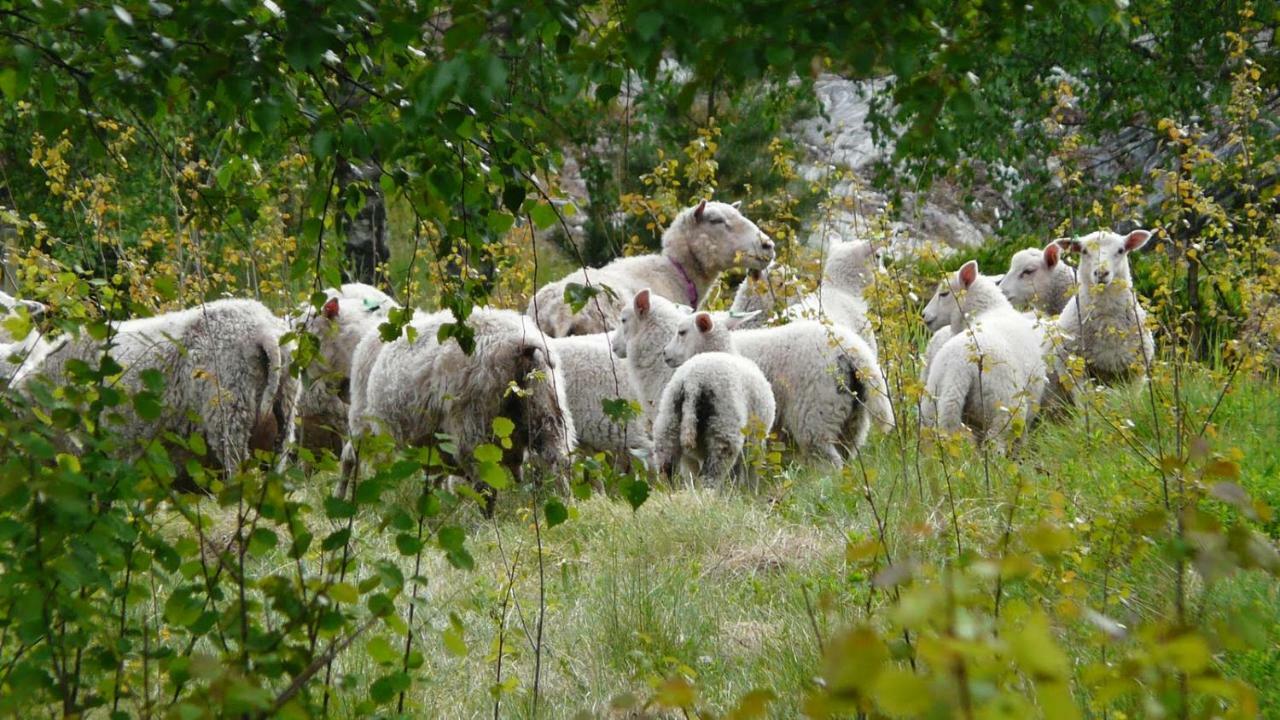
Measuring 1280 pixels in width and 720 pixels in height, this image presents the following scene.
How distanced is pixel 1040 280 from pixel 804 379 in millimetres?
2741

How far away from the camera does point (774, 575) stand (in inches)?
204

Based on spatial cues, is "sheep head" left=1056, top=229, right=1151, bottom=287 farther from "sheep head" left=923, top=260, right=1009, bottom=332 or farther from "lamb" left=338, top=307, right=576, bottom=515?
"lamb" left=338, top=307, right=576, bottom=515

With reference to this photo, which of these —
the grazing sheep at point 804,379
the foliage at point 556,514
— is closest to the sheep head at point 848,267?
the grazing sheep at point 804,379

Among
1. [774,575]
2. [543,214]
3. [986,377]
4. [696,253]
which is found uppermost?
[696,253]

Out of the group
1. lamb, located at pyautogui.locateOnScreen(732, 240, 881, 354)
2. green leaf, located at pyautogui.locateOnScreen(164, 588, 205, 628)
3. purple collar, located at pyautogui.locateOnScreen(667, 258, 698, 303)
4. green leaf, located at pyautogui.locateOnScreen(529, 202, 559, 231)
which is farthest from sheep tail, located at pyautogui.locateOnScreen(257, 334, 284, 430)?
green leaf, located at pyautogui.locateOnScreen(164, 588, 205, 628)

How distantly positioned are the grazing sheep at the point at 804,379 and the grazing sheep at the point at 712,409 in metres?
0.46

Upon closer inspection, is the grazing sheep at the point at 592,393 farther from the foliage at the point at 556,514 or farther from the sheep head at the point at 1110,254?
the sheep head at the point at 1110,254

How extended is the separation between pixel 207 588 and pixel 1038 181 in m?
9.25

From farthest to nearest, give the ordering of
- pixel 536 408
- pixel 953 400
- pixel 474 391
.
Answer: pixel 953 400
pixel 536 408
pixel 474 391

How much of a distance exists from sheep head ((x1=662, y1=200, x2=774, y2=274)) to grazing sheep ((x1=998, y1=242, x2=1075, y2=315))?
1904 mm

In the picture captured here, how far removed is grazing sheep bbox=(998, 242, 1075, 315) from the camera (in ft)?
30.2

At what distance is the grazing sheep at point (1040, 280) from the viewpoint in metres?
9.20

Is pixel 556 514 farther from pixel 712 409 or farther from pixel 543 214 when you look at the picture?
pixel 712 409

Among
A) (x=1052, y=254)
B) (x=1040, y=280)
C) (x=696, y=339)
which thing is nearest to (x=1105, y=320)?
(x=1052, y=254)
